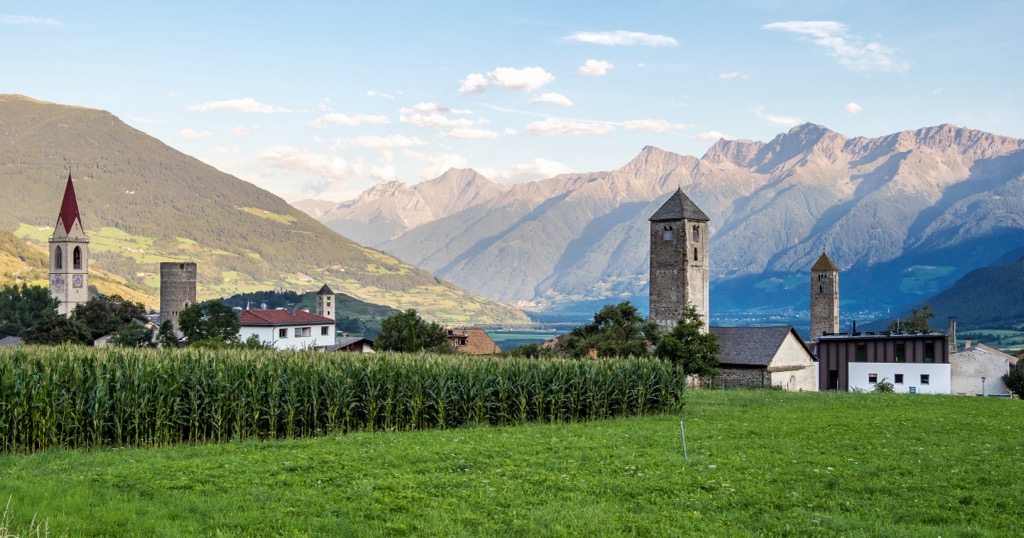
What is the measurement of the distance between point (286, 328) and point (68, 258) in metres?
35.8

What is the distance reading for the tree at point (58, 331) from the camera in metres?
92.2

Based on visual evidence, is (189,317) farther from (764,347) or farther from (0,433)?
(0,433)

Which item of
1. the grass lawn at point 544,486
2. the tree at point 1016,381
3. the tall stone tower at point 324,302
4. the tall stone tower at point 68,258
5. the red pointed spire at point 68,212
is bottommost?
the tree at point 1016,381

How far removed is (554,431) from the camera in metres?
29.5

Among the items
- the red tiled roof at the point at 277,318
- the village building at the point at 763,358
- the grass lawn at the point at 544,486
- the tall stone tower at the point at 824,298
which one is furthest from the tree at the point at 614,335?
the tall stone tower at the point at 824,298

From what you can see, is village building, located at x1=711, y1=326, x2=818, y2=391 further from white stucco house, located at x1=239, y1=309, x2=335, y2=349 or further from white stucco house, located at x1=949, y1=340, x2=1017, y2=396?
white stucco house, located at x1=239, y1=309, x2=335, y2=349

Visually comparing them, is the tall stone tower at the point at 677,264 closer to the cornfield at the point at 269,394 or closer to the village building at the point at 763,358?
the village building at the point at 763,358

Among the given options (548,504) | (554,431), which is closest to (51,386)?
(554,431)

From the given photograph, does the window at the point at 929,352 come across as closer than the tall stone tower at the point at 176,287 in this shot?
Yes

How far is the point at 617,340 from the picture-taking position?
66250 millimetres

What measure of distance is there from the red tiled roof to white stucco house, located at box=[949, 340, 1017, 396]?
240 feet

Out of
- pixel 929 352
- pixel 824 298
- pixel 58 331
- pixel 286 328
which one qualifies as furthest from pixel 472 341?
pixel 929 352

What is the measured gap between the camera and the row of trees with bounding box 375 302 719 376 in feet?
187

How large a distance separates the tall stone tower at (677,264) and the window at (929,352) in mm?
18039
